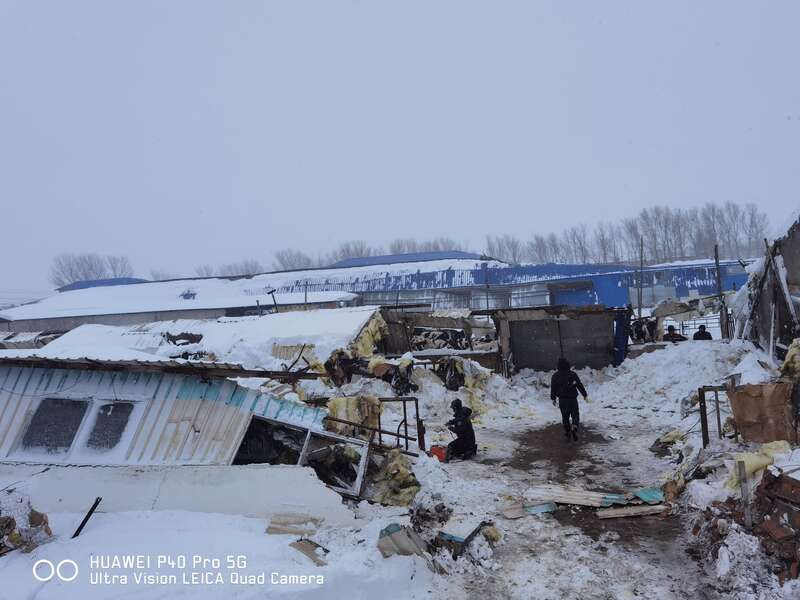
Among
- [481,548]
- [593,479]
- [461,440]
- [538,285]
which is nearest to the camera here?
[481,548]

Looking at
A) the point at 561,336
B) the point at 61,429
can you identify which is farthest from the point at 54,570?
the point at 561,336

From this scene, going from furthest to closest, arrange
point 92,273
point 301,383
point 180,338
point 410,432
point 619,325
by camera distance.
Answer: point 92,273 < point 180,338 < point 619,325 < point 301,383 < point 410,432

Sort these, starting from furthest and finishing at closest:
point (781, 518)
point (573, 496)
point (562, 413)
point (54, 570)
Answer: point (562, 413) → point (573, 496) → point (54, 570) → point (781, 518)

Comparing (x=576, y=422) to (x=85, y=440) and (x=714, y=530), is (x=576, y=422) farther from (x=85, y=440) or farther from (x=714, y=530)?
(x=85, y=440)

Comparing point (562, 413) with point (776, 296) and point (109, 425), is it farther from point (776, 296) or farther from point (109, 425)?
point (109, 425)

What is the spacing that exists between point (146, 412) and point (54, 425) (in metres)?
1.27

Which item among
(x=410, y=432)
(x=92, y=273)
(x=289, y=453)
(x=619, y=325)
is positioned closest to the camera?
(x=289, y=453)

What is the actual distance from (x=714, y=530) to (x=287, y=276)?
4011cm

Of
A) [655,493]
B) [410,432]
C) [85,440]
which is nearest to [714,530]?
[655,493]

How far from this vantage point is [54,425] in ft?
21.3

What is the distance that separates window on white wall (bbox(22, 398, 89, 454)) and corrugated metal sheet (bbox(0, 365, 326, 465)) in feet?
0.23

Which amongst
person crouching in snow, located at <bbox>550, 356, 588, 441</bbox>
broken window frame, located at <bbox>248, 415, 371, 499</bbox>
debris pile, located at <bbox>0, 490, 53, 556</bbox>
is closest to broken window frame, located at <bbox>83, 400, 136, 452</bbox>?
debris pile, located at <bbox>0, 490, 53, 556</bbox>

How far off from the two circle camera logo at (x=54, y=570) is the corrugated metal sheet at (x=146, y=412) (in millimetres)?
1603

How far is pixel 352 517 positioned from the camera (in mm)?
5824
